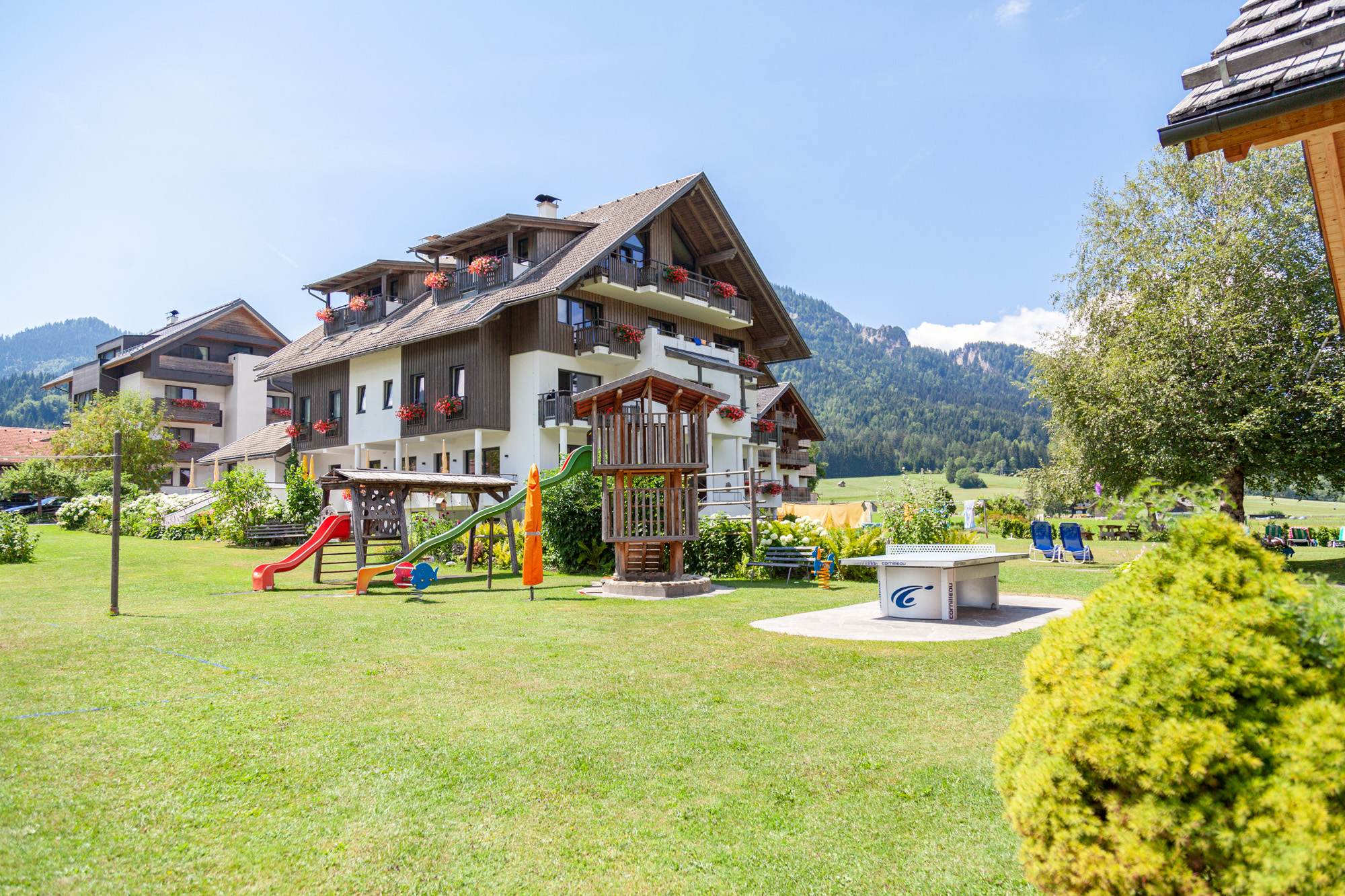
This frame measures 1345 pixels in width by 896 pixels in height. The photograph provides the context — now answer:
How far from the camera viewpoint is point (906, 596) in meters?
10.7

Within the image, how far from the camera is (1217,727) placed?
7.86 ft

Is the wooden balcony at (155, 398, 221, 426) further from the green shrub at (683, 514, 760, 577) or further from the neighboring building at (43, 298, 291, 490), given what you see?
the green shrub at (683, 514, 760, 577)

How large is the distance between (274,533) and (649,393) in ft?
52.0

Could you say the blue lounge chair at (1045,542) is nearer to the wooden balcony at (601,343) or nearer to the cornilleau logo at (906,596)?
the cornilleau logo at (906,596)

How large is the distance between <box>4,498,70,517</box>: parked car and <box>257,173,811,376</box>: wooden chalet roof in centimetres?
1210

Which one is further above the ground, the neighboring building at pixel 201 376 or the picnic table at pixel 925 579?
the neighboring building at pixel 201 376

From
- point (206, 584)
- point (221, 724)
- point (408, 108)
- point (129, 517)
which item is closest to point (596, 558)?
point (206, 584)

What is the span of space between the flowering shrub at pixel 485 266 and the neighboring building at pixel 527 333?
0.06 metres

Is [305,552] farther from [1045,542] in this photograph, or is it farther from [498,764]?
[1045,542]

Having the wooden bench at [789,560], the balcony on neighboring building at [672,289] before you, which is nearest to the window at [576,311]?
the balcony on neighboring building at [672,289]

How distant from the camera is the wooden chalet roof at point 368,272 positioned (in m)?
33.3

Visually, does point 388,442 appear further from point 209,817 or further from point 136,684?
point 209,817

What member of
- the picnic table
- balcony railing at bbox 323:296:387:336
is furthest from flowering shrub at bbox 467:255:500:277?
the picnic table

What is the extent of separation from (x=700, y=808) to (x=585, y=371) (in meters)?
26.1
